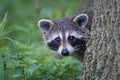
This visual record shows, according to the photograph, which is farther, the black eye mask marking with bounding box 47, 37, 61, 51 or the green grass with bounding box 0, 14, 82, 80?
the black eye mask marking with bounding box 47, 37, 61, 51

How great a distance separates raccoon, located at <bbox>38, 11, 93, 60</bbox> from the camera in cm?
717

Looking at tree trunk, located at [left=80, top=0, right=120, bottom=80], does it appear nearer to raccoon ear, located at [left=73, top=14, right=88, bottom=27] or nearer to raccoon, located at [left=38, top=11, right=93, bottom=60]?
raccoon, located at [left=38, top=11, right=93, bottom=60]

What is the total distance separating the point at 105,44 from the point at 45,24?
214 cm

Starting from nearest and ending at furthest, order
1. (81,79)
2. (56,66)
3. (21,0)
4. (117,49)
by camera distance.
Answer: (117,49) < (81,79) < (56,66) < (21,0)

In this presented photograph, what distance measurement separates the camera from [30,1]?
45.0 feet

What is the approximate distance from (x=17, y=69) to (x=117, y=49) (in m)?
1.33

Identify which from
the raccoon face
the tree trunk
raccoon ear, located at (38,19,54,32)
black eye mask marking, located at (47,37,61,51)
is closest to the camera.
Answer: the tree trunk

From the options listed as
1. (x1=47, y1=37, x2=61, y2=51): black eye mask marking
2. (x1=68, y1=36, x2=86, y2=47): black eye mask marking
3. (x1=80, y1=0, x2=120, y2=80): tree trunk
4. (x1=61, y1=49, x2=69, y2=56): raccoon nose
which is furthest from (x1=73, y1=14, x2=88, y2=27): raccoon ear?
(x1=80, y1=0, x2=120, y2=80): tree trunk

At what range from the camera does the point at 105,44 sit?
5.73m

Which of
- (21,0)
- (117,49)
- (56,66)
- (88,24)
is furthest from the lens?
(21,0)

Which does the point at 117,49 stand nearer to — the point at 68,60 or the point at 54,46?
the point at 68,60

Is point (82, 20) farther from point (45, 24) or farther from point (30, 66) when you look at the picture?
point (30, 66)

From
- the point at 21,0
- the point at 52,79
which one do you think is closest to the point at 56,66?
the point at 52,79

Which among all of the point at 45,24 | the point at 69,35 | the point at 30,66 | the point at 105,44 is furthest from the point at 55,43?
the point at 105,44
